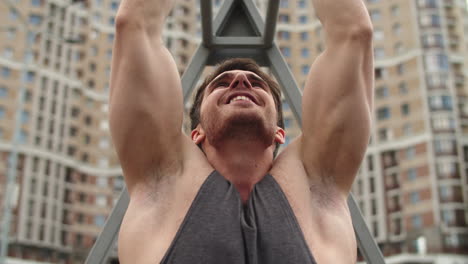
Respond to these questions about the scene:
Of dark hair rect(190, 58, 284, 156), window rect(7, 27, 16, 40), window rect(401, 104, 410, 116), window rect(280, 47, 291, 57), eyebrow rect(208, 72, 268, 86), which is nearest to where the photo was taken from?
eyebrow rect(208, 72, 268, 86)

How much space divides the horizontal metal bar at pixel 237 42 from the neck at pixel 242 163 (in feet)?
2.91

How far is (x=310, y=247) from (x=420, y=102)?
42.0m

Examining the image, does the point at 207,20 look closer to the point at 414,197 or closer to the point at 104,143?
the point at 414,197

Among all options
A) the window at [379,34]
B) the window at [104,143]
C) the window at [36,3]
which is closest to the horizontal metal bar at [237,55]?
the window at [379,34]

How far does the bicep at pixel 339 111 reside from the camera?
86.0 inches

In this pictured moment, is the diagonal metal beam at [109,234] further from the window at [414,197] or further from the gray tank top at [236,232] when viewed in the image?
the window at [414,197]

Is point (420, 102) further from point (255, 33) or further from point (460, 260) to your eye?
point (255, 33)

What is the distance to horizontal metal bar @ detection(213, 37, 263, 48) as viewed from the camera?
3.09 metres

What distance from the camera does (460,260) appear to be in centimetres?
3869

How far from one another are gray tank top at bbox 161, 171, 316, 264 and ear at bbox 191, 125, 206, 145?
383 mm

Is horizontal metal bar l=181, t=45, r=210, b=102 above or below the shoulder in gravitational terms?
above

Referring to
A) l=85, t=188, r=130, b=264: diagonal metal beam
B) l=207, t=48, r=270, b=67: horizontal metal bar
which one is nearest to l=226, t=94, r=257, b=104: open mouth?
l=85, t=188, r=130, b=264: diagonal metal beam

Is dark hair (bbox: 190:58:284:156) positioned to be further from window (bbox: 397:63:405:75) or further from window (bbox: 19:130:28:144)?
window (bbox: 397:63:405:75)

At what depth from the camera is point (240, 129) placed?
2262 mm
